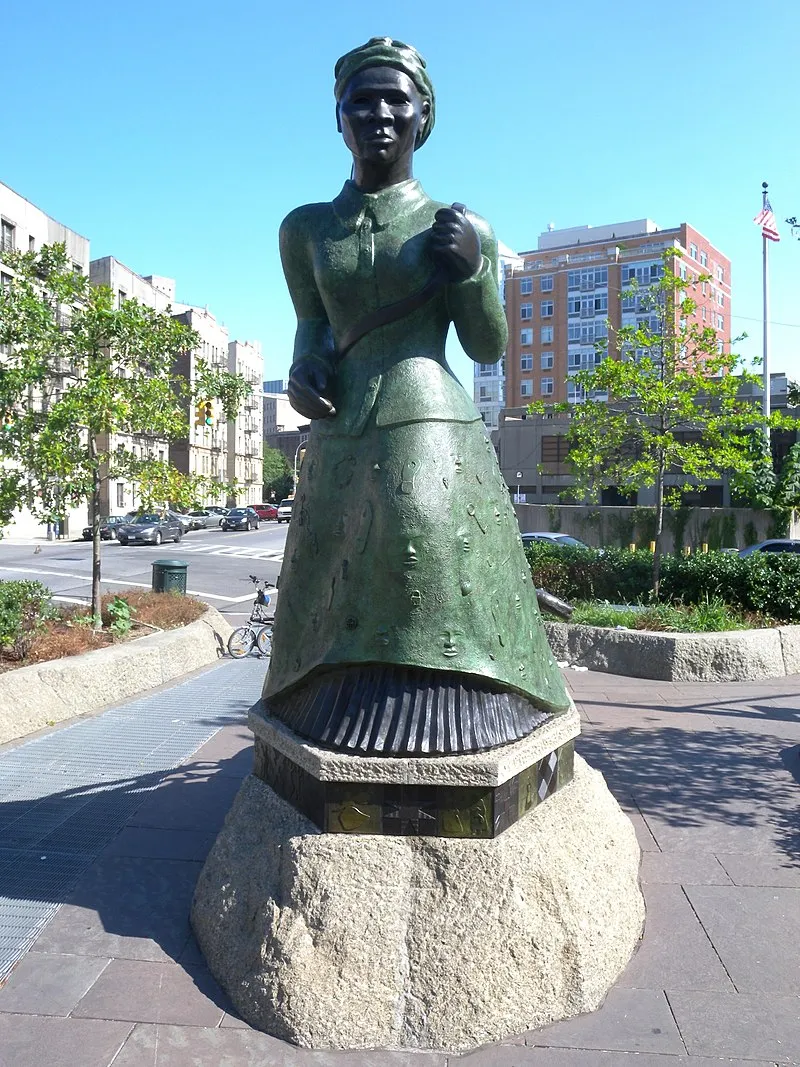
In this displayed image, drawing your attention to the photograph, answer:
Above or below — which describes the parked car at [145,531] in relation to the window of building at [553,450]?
below

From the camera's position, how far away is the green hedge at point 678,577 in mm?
10555

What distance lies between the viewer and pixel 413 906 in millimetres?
3160

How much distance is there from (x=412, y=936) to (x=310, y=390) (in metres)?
2.15

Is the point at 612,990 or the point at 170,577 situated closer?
the point at 612,990

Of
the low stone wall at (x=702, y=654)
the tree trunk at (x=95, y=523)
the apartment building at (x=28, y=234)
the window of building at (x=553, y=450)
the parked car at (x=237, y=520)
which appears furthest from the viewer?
the parked car at (x=237, y=520)

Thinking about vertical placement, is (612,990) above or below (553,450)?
below

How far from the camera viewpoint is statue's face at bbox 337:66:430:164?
3.49 metres

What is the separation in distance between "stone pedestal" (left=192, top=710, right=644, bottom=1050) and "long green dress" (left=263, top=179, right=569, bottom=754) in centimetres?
19

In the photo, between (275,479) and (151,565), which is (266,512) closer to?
(275,479)

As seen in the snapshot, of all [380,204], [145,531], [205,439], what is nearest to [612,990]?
[380,204]

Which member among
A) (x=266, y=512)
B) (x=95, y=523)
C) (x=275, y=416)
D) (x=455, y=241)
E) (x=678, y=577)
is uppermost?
(x=275, y=416)

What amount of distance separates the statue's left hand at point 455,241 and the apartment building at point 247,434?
226 feet

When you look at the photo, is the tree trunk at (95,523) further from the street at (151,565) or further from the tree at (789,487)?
the tree at (789,487)

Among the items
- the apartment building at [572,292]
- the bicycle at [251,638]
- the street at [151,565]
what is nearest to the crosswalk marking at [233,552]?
the street at [151,565]
